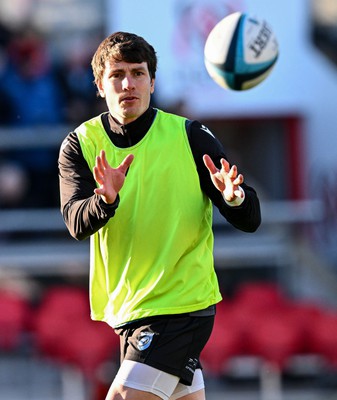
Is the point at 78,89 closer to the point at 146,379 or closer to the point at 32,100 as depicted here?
the point at 32,100

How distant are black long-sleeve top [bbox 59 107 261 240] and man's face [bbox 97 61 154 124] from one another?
0.07m

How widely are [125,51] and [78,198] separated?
0.74m

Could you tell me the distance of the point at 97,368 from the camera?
442 inches

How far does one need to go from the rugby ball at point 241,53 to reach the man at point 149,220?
151 centimetres

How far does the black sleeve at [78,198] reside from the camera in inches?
213

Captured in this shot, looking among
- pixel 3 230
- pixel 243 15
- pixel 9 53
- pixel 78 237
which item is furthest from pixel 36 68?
pixel 78 237

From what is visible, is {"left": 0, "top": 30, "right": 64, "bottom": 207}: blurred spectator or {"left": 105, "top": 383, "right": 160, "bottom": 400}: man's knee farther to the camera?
{"left": 0, "top": 30, "right": 64, "bottom": 207}: blurred spectator

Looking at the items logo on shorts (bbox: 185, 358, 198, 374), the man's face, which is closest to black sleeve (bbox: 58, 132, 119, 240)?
the man's face

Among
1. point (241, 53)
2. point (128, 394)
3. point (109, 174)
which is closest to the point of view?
point (109, 174)

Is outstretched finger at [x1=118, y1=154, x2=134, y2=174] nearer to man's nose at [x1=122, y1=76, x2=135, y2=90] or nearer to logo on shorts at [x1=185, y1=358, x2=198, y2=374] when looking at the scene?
man's nose at [x1=122, y1=76, x2=135, y2=90]

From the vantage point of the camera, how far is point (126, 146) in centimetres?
588

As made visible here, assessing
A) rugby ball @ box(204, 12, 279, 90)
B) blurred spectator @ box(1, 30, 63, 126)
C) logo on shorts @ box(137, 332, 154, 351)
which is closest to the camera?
logo on shorts @ box(137, 332, 154, 351)

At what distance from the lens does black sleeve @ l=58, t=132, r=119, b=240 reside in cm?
541

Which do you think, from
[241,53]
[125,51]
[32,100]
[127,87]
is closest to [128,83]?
[127,87]
